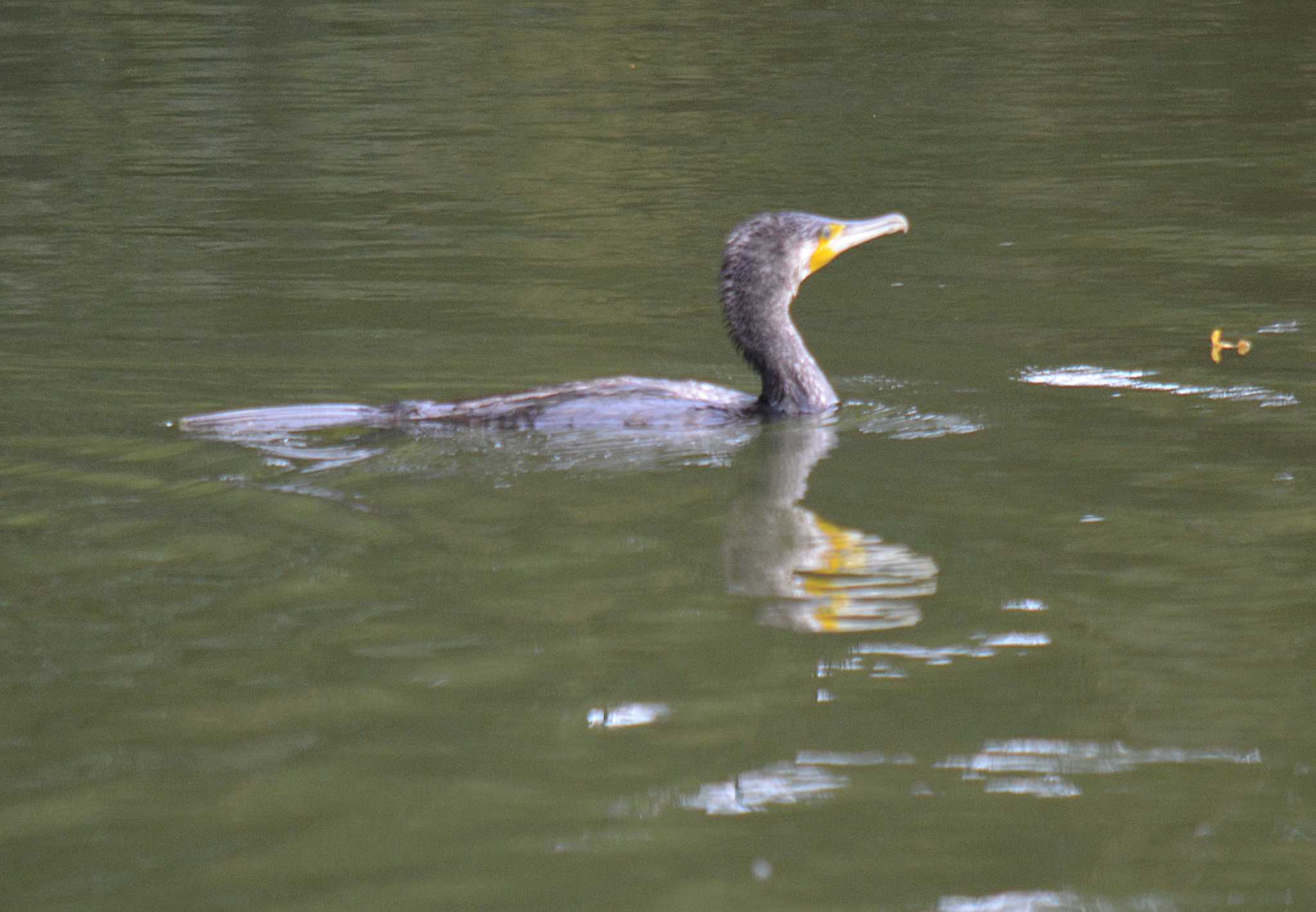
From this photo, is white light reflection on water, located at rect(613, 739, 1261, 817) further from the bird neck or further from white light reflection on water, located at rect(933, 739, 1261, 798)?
the bird neck

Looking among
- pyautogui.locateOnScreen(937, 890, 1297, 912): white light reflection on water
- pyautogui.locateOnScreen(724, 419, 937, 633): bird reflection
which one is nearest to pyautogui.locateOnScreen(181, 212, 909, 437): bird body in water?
pyautogui.locateOnScreen(724, 419, 937, 633): bird reflection

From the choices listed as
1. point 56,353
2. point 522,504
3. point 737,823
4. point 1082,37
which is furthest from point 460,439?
point 1082,37

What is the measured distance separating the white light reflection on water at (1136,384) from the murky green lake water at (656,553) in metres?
0.05

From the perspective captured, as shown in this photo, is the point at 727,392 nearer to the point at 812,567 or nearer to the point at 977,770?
the point at 812,567

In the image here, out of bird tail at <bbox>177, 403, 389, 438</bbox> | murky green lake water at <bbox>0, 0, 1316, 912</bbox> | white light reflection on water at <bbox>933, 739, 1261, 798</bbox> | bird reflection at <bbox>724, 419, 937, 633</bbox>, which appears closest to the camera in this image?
murky green lake water at <bbox>0, 0, 1316, 912</bbox>

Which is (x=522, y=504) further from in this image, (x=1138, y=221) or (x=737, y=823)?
(x=1138, y=221)

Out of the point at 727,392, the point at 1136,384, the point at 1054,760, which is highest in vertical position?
the point at 1054,760

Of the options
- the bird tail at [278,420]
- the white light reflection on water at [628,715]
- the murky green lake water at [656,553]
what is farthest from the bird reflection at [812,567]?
the bird tail at [278,420]

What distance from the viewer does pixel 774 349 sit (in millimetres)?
9094

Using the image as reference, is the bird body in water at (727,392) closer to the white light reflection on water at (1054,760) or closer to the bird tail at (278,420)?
the bird tail at (278,420)

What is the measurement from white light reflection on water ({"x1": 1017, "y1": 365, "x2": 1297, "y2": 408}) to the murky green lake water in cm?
5

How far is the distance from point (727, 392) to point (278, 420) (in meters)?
2.09

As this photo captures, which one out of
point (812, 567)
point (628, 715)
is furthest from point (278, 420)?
point (628, 715)

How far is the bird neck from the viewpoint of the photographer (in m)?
9.05
